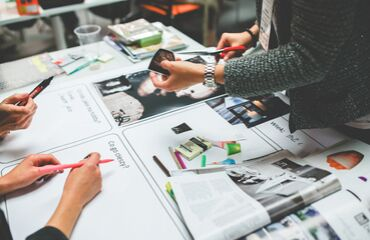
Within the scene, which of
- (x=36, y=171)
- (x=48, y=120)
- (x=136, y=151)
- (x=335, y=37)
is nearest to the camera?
(x=335, y=37)

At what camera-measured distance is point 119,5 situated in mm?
2979

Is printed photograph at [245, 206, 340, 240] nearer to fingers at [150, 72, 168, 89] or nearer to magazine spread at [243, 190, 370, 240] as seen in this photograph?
magazine spread at [243, 190, 370, 240]

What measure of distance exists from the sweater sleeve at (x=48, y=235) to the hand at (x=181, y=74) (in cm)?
45

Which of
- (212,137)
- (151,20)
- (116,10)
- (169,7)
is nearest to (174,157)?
(212,137)

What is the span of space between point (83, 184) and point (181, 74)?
0.37 metres

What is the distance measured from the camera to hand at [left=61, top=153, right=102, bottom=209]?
29.4 inches

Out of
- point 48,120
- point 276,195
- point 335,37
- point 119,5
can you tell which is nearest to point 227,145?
point 276,195

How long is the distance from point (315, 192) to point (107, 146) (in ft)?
1.79

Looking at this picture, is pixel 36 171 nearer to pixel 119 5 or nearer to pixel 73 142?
pixel 73 142

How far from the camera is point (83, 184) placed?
770 millimetres

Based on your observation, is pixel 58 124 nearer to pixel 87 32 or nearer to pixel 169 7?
pixel 87 32

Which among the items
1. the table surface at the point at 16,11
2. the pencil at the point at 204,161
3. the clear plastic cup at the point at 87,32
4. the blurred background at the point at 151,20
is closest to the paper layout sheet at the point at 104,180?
the pencil at the point at 204,161

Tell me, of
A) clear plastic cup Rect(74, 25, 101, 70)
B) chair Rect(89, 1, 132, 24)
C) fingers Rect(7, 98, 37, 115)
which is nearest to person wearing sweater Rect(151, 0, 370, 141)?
fingers Rect(7, 98, 37, 115)

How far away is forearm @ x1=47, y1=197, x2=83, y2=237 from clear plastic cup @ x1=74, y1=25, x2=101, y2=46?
933 millimetres
